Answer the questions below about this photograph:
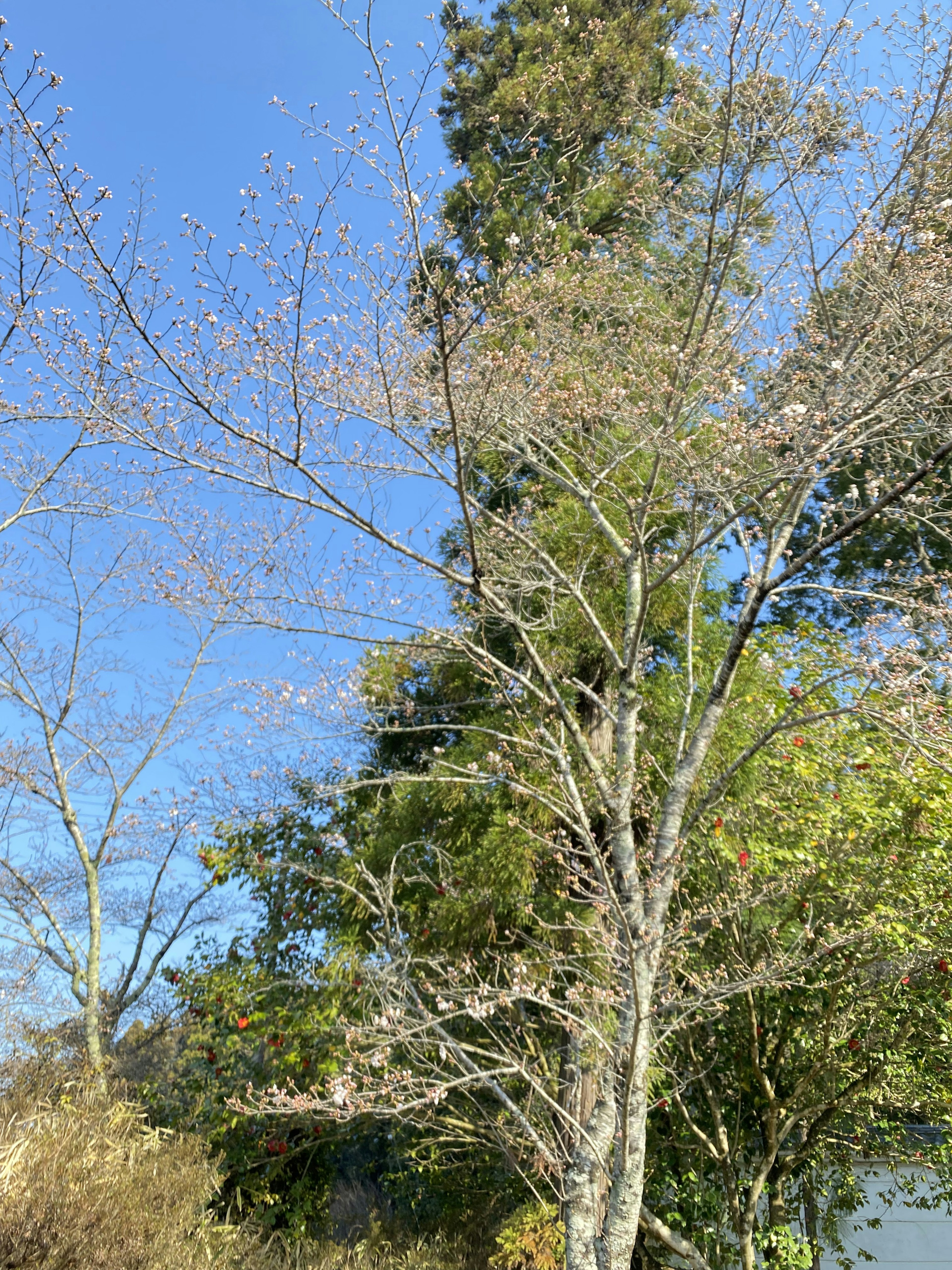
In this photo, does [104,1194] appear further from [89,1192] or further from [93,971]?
[93,971]

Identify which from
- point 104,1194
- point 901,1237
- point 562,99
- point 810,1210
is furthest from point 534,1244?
point 562,99

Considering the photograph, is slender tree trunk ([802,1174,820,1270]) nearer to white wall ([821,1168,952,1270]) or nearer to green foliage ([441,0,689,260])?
white wall ([821,1168,952,1270])

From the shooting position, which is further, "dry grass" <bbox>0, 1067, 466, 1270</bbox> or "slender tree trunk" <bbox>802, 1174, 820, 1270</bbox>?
"slender tree trunk" <bbox>802, 1174, 820, 1270</bbox>

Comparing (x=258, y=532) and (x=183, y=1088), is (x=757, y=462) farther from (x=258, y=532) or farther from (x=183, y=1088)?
(x=183, y=1088)

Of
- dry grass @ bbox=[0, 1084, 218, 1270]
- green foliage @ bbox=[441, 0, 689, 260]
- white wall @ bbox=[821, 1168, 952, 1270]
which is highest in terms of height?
green foliage @ bbox=[441, 0, 689, 260]

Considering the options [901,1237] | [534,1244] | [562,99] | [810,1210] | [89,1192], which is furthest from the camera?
[901,1237]

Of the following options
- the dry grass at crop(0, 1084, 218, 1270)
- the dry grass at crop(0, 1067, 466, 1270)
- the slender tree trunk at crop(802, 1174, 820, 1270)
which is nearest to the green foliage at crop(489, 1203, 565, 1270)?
the dry grass at crop(0, 1067, 466, 1270)

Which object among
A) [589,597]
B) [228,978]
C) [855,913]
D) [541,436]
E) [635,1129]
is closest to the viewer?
[635,1129]

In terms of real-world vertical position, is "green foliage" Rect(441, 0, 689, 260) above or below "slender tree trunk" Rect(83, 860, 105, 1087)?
above

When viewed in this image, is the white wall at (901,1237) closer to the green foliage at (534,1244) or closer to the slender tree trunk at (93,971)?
the green foliage at (534,1244)

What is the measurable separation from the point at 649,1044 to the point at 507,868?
183cm

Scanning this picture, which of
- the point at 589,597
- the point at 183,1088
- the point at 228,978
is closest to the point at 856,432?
the point at 589,597

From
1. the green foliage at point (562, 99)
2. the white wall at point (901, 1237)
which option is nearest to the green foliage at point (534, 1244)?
the white wall at point (901, 1237)

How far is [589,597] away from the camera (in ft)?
25.5
